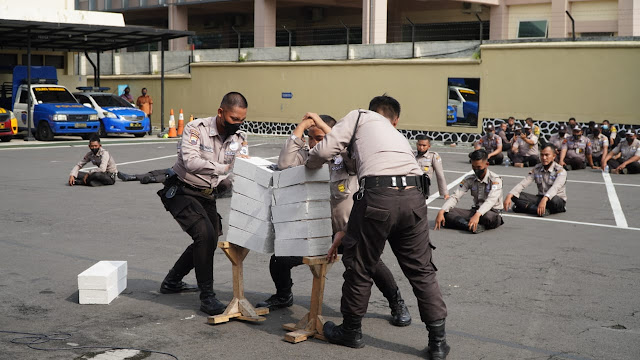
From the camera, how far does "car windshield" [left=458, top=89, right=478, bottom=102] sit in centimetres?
2667

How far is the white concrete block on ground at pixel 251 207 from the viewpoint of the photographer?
612cm

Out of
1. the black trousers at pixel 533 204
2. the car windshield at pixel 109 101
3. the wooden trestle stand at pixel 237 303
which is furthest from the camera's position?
the car windshield at pixel 109 101

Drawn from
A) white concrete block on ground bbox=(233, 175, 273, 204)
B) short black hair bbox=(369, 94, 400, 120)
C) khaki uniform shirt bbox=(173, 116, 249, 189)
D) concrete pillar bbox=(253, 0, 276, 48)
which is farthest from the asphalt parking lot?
concrete pillar bbox=(253, 0, 276, 48)

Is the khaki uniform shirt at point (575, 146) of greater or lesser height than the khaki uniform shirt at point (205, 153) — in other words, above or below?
below

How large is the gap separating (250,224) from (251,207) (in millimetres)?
138

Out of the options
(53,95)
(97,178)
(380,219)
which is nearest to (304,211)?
(380,219)

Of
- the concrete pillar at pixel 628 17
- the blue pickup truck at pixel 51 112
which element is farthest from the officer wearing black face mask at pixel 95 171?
the concrete pillar at pixel 628 17

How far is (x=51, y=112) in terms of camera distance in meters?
25.0

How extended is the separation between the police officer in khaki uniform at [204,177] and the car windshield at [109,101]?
861 inches

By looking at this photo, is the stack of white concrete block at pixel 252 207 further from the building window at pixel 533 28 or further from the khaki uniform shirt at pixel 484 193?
the building window at pixel 533 28

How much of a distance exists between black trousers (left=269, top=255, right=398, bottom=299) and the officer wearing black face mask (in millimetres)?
8972

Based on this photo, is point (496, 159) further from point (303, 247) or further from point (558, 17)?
point (303, 247)

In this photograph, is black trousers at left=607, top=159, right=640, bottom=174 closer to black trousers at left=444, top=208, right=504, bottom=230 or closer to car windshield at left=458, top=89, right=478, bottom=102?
car windshield at left=458, top=89, right=478, bottom=102

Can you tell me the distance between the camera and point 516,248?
980 cm
